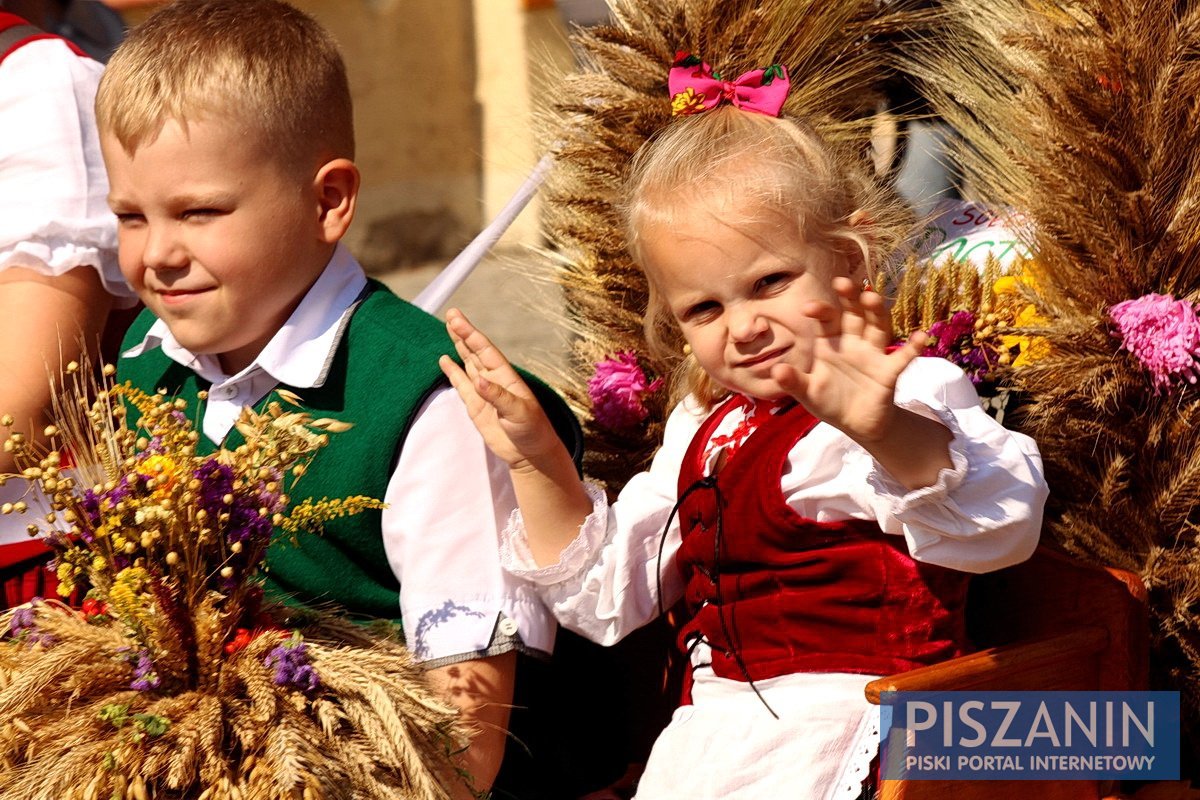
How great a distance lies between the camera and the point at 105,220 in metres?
2.31

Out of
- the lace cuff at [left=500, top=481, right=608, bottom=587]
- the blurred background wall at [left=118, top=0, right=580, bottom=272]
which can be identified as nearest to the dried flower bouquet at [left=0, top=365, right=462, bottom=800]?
the lace cuff at [left=500, top=481, right=608, bottom=587]

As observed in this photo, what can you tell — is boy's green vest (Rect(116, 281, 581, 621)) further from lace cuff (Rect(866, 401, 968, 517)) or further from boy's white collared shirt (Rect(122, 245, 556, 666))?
lace cuff (Rect(866, 401, 968, 517))

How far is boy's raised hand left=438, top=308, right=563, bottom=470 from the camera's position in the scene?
1896 millimetres

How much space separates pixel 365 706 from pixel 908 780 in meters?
0.68

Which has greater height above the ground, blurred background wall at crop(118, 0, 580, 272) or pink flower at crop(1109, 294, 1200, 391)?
blurred background wall at crop(118, 0, 580, 272)

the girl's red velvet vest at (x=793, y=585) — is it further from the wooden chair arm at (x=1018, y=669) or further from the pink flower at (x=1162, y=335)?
the pink flower at (x=1162, y=335)

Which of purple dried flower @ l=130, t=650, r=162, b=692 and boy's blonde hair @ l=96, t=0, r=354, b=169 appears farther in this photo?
boy's blonde hair @ l=96, t=0, r=354, b=169

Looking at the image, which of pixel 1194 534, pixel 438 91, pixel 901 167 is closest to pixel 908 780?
pixel 1194 534

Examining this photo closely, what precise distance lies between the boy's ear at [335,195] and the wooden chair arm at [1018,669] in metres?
1.03

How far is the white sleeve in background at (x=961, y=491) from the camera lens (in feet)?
5.42

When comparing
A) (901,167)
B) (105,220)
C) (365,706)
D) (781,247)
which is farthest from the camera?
(901,167)

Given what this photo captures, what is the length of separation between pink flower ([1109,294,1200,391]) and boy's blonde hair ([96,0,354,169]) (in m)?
1.20

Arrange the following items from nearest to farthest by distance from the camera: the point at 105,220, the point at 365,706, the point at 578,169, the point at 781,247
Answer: the point at 365,706
the point at 781,247
the point at 105,220
the point at 578,169

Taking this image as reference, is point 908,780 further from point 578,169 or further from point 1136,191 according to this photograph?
point 578,169
